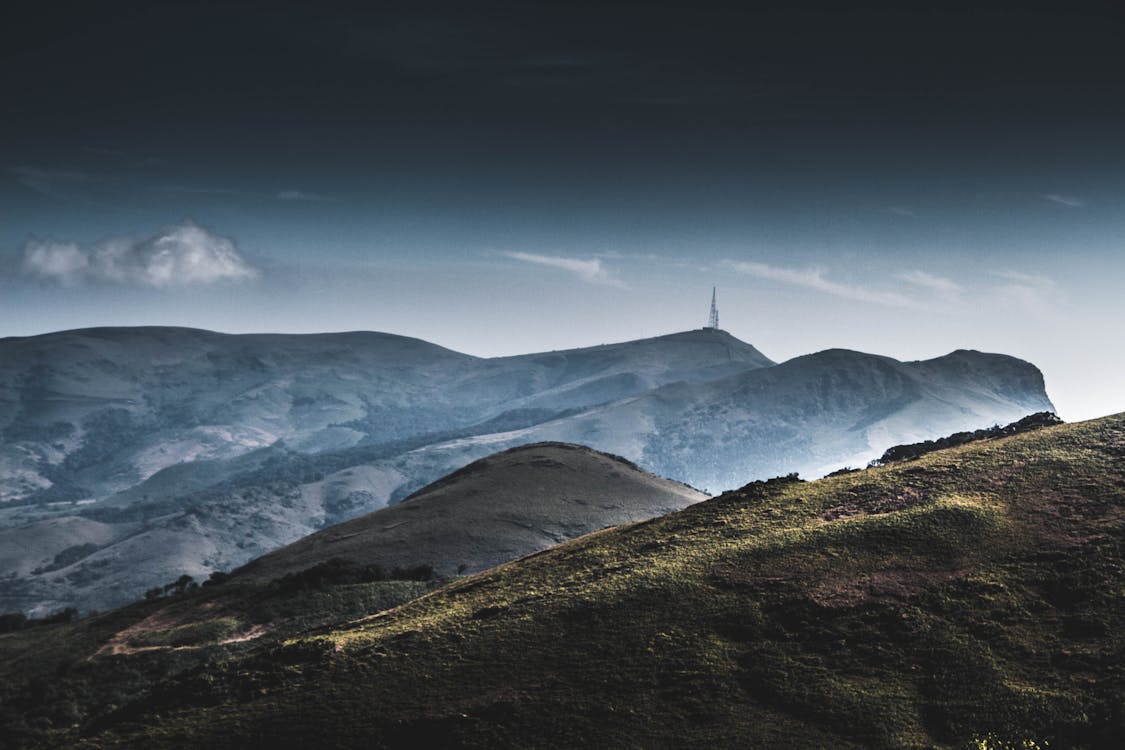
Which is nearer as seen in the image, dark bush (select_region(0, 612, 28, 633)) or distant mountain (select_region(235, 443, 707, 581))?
dark bush (select_region(0, 612, 28, 633))

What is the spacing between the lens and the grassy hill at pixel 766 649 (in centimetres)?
4225

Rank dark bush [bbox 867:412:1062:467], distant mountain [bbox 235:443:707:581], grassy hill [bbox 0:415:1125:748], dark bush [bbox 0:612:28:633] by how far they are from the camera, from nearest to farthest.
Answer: grassy hill [bbox 0:415:1125:748] → dark bush [bbox 867:412:1062:467] → dark bush [bbox 0:612:28:633] → distant mountain [bbox 235:443:707:581]

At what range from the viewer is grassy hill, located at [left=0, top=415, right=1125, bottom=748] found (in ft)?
139

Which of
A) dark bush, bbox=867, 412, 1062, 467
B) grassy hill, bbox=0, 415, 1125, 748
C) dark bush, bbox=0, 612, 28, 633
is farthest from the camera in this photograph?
dark bush, bbox=0, 612, 28, 633

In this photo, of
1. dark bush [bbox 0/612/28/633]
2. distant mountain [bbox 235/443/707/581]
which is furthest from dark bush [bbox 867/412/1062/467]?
dark bush [bbox 0/612/28/633]

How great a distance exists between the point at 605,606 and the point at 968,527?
27924 millimetres

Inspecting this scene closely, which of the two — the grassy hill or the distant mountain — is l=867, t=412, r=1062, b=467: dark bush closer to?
the grassy hill

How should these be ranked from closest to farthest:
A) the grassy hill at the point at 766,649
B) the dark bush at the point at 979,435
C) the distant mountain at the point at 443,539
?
the grassy hill at the point at 766,649 → the dark bush at the point at 979,435 → the distant mountain at the point at 443,539

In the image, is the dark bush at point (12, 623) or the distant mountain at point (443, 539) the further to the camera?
the distant mountain at point (443, 539)

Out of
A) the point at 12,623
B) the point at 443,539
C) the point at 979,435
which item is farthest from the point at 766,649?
the point at 12,623

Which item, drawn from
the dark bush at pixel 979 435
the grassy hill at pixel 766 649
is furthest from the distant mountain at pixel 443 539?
the grassy hill at pixel 766 649

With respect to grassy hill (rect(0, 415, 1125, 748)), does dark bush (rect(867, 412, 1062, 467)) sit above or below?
above

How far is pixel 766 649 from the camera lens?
4919 cm

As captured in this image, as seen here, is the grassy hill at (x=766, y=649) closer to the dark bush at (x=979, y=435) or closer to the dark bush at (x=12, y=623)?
the dark bush at (x=979, y=435)
